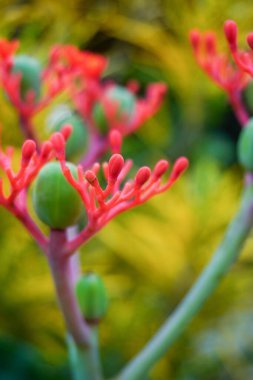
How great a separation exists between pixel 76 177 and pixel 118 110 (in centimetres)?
18

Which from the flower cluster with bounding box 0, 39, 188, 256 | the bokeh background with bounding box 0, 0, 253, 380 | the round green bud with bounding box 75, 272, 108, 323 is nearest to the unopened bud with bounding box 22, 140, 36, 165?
the flower cluster with bounding box 0, 39, 188, 256

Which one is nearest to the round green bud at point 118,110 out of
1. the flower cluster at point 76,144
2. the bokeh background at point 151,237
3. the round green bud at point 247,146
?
the flower cluster at point 76,144

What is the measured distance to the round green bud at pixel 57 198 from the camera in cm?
39

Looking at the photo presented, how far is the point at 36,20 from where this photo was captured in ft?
3.51

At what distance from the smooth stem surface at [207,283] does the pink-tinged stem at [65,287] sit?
0.05 meters

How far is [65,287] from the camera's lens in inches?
16.6

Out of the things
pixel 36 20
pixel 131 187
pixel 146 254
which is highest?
pixel 131 187

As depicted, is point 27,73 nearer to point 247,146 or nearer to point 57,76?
point 57,76

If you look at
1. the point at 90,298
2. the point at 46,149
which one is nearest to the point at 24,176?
the point at 46,149

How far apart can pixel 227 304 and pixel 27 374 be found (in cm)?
35

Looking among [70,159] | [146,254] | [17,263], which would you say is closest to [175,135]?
[146,254]

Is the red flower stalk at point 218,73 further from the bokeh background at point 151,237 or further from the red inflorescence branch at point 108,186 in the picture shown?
the bokeh background at point 151,237

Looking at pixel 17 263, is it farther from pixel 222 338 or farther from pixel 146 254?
pixel 222 338

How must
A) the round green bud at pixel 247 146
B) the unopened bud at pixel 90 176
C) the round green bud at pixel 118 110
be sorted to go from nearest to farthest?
the unopened bud at pixel 90 176 < the round green bud at pixel 247 146 < the round green bud at pixel 118 110
